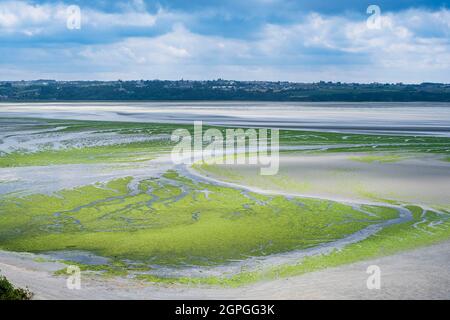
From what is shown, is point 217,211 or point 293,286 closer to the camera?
point 293,286

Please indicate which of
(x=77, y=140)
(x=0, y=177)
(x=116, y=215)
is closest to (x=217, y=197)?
(x=116, y=215)

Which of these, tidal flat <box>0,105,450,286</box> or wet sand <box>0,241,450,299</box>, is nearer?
wet sand <box>0,241,450,299</box>

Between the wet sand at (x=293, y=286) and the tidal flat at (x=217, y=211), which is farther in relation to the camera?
the tidal flat at (x=217, y=211)

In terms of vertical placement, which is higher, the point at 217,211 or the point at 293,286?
the point at 217,211

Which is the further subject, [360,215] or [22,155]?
[22,155]
